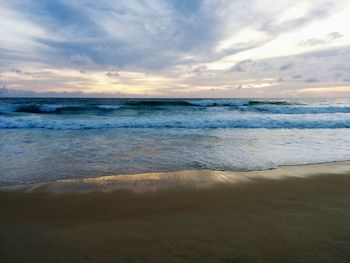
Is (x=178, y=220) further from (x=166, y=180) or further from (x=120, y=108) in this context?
(x=120, y=108)

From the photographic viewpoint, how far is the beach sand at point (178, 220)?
2.34 m

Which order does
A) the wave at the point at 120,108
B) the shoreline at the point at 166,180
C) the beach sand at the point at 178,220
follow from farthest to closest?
the wave at the point at 120,108 < the shoreline at the point at 166,180 < the beach sand at the point at 178,220

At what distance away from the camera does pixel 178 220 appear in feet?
9.79

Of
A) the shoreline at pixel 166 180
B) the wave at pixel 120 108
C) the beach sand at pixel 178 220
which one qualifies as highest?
the beach sand at pixel 178 220

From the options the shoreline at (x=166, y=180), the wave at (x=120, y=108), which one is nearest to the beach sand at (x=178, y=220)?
the shoreline at (x=166, y=180)

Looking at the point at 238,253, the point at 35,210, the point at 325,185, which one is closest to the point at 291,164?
the point at 325,185

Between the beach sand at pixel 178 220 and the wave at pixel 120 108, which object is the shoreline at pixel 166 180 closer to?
the beach sand at pixel 178 220

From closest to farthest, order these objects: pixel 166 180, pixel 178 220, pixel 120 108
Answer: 1. pixel 178 220
2. pixel 166 180
3. pixel 120 108

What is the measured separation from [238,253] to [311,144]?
705cm

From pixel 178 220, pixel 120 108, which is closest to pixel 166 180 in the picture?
pixel 178 220

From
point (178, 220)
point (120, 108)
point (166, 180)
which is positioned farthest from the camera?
point (120, 108)

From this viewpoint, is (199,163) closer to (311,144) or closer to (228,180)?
(228,180)

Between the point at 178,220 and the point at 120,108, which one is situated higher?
the point at 178,220

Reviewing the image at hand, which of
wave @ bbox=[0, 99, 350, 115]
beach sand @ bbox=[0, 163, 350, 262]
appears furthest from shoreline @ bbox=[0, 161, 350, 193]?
wave @ bbox=[0, 99, 350, 115]
